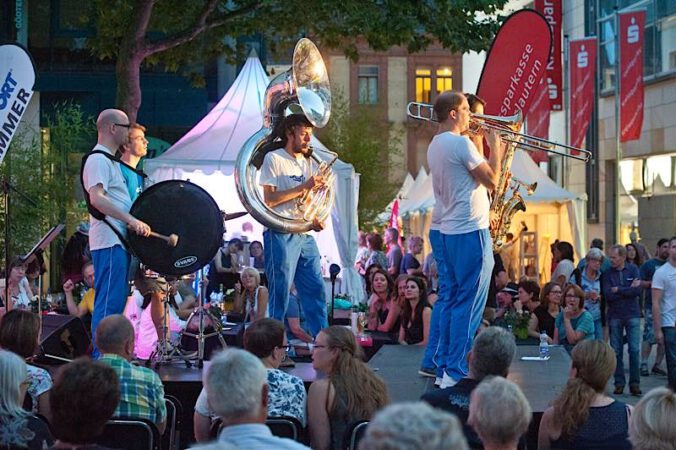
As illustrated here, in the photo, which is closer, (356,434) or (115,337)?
(356,434)

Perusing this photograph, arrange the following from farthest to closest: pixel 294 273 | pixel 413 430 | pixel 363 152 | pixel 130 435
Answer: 1. pixel 363 152
2. pixel 294 273
3. pixel 130 435
4. pixel 413 430

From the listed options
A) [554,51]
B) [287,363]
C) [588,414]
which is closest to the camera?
[588,414]

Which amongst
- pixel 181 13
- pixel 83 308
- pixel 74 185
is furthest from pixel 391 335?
pixel 74 185

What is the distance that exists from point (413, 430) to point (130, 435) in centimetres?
318

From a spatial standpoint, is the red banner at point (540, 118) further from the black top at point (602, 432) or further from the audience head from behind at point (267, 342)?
the black top at point (602, 432)

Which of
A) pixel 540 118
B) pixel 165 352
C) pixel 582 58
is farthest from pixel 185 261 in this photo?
A: pixel 582 58

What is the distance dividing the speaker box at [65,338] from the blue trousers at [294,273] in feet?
4.66

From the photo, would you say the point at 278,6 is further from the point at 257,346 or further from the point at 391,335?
the point at 257,346

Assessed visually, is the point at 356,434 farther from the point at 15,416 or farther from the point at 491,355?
the point at 15,416

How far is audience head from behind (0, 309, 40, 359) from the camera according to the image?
6711 millimetres

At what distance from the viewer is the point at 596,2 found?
32.7 meters

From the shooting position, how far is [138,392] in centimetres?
630

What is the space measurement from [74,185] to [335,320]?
346 inches

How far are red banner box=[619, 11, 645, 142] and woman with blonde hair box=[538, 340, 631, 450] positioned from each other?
788 inches
